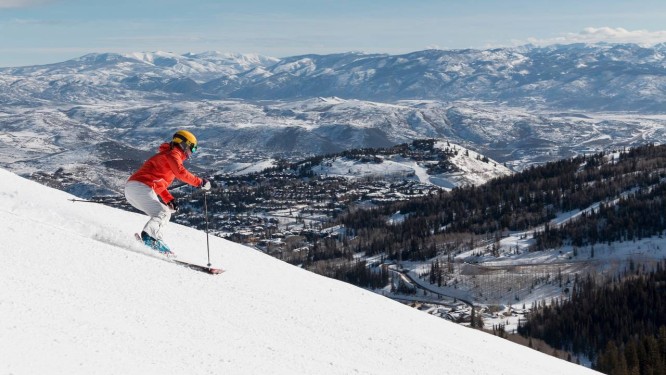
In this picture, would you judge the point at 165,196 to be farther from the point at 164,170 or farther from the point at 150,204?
the point at 164,170

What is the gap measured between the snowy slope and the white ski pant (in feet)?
3.75

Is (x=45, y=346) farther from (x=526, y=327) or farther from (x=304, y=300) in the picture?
(x=526, y=327)

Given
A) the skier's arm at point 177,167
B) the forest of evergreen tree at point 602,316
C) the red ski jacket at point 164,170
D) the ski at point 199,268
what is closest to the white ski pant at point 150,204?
the red ski jacket at point 164,170

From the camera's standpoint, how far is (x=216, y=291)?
24406 millimetres

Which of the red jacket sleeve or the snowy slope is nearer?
the snowy slope

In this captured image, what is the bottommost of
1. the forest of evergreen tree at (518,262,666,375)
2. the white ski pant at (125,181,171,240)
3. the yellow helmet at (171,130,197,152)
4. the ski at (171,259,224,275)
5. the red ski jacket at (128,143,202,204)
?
the forest of evergreen tree at (518,262,666,375)

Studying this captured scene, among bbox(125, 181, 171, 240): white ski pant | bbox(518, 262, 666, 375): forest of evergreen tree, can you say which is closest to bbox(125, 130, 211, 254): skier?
bbox(125, 181, 171, 240): white ski pant

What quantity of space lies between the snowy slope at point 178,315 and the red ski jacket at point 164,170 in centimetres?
250

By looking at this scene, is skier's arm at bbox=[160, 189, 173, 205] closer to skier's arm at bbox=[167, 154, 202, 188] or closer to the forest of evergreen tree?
skier's arm at bbox=[167, 154, 202, 188]

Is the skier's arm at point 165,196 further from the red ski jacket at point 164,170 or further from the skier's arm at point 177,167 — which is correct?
the skier's arm at point 177,167

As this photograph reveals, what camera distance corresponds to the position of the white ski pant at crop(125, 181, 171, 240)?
27641 millimetres

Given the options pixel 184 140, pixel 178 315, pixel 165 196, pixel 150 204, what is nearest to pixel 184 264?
pixel 150 204

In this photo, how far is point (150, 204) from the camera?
2773 cm

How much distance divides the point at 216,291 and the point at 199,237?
8873 mm
